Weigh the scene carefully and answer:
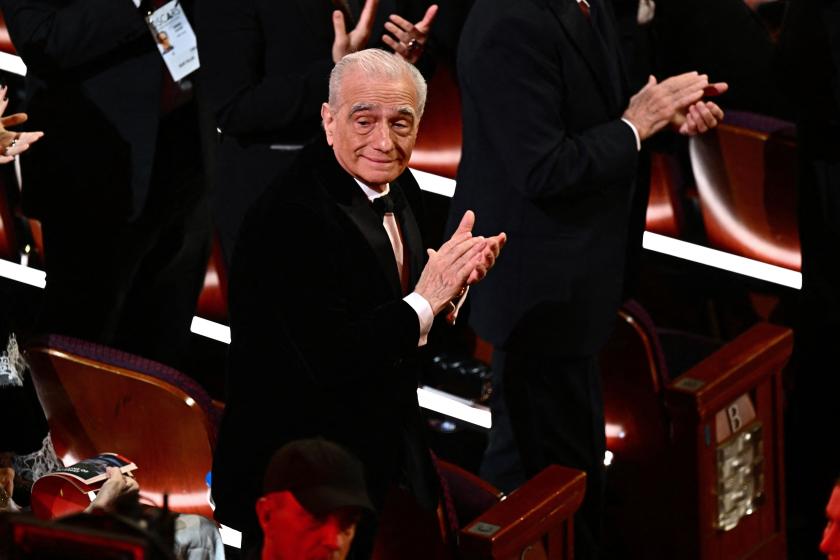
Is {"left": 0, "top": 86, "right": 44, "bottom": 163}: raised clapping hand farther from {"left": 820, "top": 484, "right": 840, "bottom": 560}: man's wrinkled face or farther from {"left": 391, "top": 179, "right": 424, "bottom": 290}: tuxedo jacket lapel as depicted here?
{"left": 820, "top": 484, "right": 840, "bottom": 560}: man's wrinkled face

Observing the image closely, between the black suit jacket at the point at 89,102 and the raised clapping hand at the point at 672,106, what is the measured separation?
39.4 inches

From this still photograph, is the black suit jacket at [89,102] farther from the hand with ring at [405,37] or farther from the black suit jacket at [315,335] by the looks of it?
the black suit jacket at [315,335]

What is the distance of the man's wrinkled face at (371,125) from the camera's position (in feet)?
8.70

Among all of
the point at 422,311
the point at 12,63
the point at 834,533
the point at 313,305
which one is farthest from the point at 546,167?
the point at 12,63

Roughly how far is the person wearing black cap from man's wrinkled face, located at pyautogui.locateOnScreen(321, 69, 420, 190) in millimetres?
443

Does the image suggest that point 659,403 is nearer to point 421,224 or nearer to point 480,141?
point 480,141

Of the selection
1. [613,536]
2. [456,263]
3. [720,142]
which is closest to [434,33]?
[720,142]

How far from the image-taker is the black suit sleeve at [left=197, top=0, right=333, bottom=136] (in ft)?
10.9

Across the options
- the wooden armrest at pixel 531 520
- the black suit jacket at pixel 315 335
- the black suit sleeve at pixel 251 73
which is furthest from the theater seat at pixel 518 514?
the black suit sleeve at pixel 251 73

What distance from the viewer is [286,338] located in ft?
8.60

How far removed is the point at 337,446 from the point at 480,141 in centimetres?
92

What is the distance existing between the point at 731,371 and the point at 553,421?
344mm

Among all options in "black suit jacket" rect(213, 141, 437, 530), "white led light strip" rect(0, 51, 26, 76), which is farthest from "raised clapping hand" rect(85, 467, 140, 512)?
"white led light strip" rect(0, 51, 26, 76)

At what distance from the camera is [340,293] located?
2.62 metres
